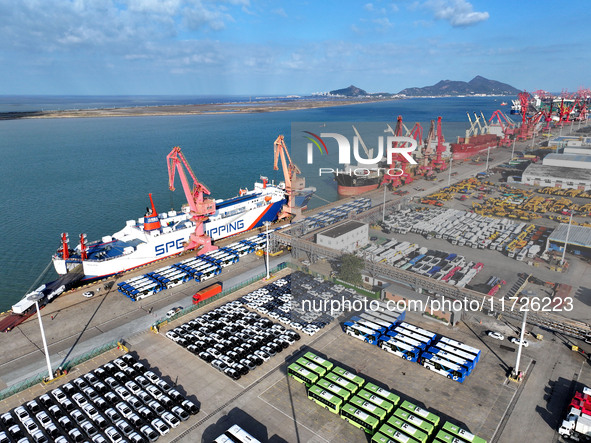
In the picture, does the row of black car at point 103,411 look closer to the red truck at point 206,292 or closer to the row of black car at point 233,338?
the row of black car at point 233,338

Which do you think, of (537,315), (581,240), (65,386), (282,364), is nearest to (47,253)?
(65,386)

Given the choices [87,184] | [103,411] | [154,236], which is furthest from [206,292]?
[87,184]

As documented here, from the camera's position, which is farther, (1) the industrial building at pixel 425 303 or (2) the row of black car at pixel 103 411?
(1) the industrial building at pixel 425 303

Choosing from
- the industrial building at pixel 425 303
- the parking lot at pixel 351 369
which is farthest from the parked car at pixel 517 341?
the industrial building at pixel 425 303

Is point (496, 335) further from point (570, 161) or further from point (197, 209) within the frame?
point (570, 161)

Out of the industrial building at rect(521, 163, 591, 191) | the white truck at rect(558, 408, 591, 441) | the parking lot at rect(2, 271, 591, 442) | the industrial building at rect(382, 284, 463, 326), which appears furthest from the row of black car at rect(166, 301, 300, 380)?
the industrial building at rect(521, 163, 591, 191)
